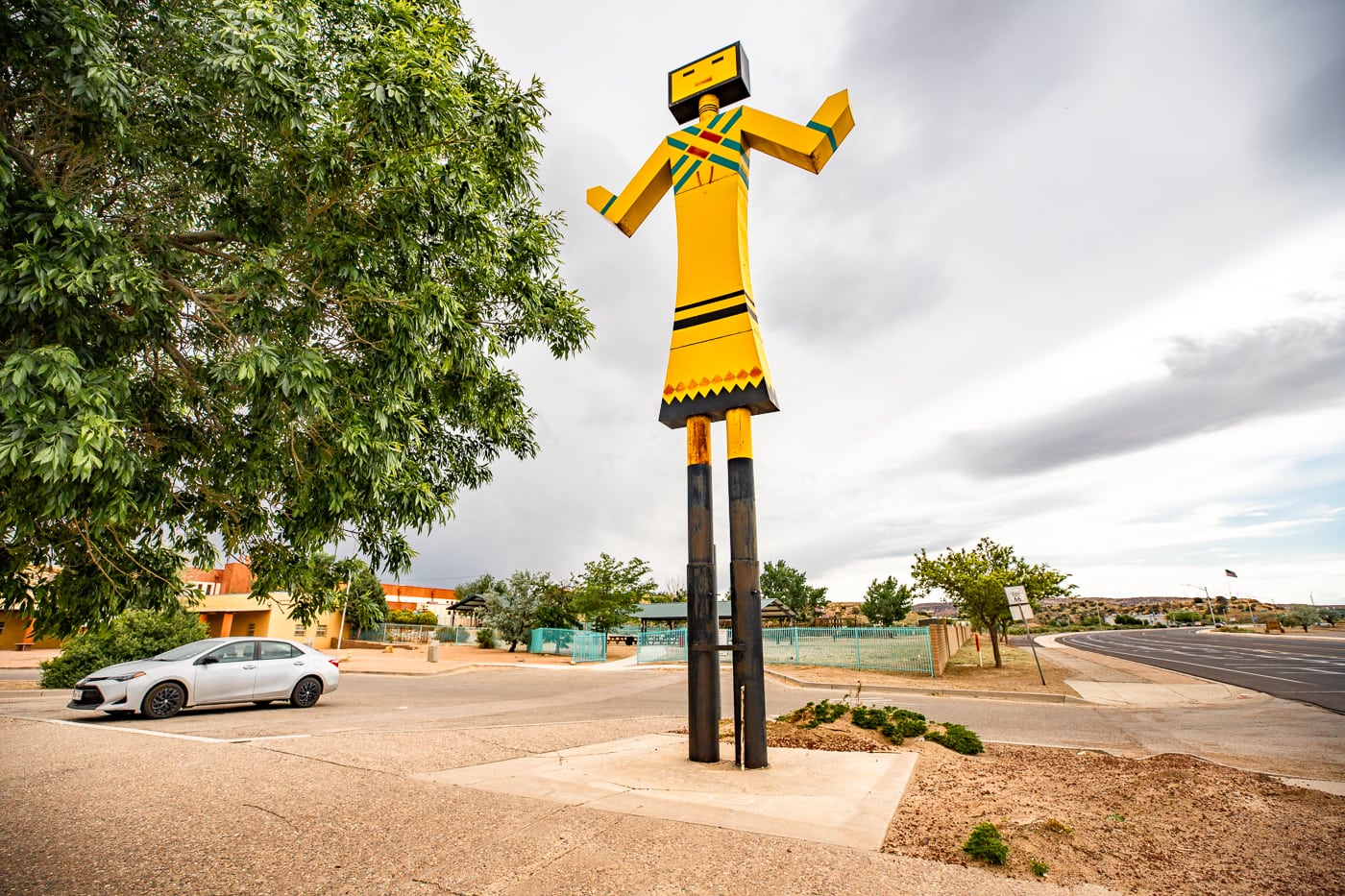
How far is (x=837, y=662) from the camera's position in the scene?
22.0 metres

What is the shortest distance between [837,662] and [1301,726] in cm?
1307

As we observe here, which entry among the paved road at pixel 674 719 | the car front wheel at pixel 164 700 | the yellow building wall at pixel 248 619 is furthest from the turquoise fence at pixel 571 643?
the car front wheel at pixel 164 700

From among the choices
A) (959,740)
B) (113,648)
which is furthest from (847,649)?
(113,648)

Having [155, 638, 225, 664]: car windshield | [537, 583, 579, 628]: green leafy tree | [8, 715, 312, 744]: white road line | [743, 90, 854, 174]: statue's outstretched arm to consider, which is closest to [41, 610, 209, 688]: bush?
[155, 638, 225, 664]: car windshield

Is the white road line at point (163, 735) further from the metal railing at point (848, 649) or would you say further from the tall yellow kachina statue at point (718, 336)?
the metal railing at point (848, 649)

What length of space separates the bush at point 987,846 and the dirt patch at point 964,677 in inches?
511

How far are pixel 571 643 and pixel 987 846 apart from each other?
98.1ft

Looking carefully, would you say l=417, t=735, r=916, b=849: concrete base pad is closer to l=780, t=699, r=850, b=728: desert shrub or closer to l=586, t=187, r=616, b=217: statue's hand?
l=780, t=699, r=850, b=728: desert shrub

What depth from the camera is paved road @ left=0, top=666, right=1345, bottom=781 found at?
8180 millimetres

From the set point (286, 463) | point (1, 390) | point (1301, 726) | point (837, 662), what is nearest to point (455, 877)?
point (286, 463)

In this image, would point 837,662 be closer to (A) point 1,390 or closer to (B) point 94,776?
(B) point 94,776

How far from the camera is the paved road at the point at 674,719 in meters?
8.18

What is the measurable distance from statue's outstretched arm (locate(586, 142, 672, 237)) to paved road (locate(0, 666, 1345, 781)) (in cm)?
661

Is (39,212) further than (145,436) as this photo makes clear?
No
